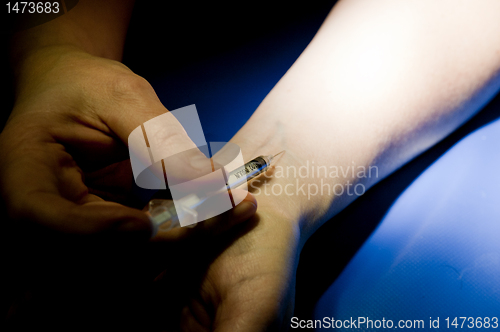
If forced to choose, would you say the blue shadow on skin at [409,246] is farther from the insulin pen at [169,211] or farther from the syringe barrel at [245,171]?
the insulin pen at [169,211]

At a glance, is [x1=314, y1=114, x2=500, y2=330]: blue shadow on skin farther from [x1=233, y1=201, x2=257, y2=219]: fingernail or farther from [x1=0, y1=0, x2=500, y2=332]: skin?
[x1=233, y1=201, x2=257, y2=219]: fingernail

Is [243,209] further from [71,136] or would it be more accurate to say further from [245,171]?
[71,136]

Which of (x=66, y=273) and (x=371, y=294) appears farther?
(x=371, y=294)

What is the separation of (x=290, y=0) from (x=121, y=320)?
1426mm

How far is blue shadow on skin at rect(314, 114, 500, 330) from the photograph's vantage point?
0.75 m

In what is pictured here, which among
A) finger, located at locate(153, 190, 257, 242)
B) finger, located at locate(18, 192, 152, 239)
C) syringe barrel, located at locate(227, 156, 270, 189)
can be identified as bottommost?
finger, located at locate(153, 190, 257, 242)

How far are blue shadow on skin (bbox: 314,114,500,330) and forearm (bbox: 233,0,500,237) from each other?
13 cm

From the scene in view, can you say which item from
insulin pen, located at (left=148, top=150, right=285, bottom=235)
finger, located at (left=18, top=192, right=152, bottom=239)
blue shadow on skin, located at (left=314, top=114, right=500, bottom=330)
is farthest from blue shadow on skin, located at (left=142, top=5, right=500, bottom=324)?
finger, located at (left=18, top=192, right=152, bottom=239)

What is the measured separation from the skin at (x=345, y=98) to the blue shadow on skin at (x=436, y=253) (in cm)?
12

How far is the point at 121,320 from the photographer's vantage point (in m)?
0.70

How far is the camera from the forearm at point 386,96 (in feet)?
2.92

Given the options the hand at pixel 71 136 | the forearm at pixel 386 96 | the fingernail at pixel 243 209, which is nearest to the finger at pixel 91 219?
the hand at pixel 71 136

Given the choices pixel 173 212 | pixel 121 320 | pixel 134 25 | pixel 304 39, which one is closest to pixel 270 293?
pixel 173 212

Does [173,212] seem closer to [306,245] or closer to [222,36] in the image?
[306,245]
